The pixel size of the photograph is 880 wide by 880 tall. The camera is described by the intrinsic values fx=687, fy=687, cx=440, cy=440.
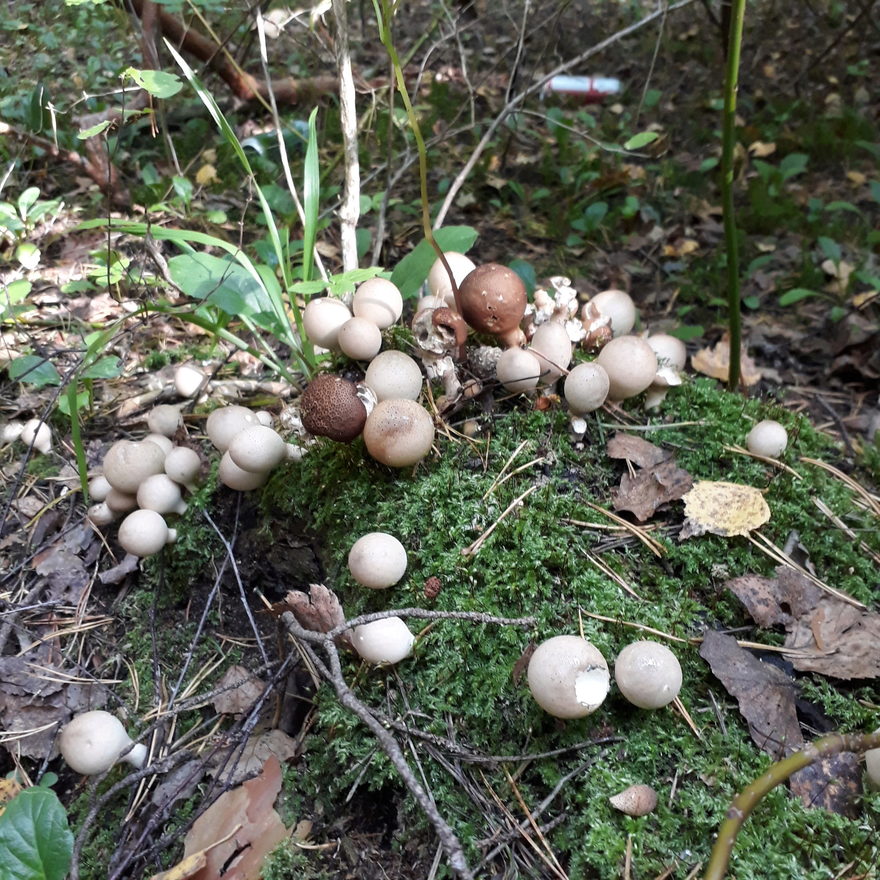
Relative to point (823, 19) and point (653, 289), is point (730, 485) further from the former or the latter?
point (823, 19)

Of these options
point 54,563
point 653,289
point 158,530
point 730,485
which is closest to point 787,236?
point 653,289

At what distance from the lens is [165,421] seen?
9.52ft

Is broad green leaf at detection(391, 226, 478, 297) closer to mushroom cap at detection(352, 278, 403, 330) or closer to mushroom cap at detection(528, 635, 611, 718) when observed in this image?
mushroom cap at detection(352, 278, 403, 330)

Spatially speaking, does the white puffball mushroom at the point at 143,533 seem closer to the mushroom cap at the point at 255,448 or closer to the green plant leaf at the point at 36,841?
the mushroom cap at the point at 255,448

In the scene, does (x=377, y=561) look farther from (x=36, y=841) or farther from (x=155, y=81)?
(x=155, y=81)

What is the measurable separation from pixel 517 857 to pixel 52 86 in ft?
17.1

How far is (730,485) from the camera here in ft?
7.63

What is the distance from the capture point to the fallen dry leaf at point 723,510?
2.19m

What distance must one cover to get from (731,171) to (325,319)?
1.70m

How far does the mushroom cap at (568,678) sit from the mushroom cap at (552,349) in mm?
1011

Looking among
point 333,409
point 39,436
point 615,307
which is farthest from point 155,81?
point 615,307

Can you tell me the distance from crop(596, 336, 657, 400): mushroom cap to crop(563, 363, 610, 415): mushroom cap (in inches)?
2.3

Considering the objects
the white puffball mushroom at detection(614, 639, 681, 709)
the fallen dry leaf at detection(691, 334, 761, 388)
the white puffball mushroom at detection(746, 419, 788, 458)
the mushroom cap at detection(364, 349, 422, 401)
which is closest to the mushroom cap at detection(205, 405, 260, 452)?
the mushroom cap at detection(364, 349, 422, 401)

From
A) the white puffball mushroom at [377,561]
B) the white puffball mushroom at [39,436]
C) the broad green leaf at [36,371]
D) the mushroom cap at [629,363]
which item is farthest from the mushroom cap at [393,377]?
Result: the white puffball mushroom at [39,436]
